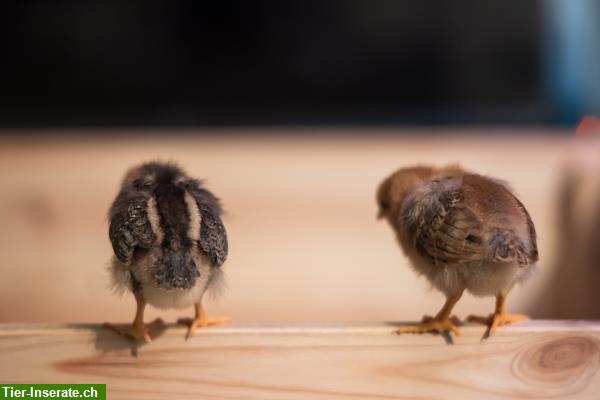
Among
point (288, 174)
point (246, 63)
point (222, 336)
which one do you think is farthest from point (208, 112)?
point (222, 336)

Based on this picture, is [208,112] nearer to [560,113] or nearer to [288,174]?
[288,174]

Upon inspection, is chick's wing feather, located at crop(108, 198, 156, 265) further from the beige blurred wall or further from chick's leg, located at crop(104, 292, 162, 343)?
the beige blurred wall

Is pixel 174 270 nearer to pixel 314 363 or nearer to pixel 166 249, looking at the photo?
pixel 166 249

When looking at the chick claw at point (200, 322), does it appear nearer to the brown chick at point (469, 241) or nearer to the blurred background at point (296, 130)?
the brown chick at point (469, 241)

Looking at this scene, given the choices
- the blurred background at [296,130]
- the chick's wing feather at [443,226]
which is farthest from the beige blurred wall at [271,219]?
the chick's wing feather at [443,226]

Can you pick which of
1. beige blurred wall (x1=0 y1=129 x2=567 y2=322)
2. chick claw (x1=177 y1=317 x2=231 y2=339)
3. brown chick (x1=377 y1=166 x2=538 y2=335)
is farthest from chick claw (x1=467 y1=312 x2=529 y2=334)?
beige blurred wall (x1=0 y1=129 x2=567 y2=322)

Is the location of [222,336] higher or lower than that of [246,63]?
lower
